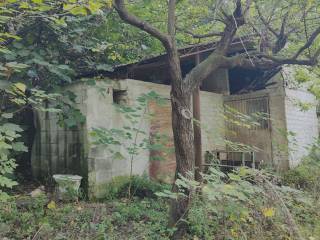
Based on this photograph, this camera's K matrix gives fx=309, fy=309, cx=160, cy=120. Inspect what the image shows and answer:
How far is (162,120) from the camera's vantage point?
694 cm

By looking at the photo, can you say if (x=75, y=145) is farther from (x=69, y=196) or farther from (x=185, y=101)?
(x=185, y=101)

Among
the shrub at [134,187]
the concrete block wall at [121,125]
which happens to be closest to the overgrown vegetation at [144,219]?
the shrub at [134,187]

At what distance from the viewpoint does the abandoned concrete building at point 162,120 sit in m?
5.54

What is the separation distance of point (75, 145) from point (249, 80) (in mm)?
5509

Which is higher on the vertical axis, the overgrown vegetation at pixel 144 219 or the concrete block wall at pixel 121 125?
the concrete block wall at pixel 121 125

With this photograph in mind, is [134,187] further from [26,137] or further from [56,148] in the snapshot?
[26,137]

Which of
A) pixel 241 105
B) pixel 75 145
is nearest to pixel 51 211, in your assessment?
pixel 75 145

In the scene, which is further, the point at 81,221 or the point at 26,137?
the point at 26,137

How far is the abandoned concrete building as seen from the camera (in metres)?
5.54

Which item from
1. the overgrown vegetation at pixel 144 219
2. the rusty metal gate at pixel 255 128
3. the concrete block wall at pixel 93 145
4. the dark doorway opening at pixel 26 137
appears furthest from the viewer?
the rusty metal gate at pixel 255 128

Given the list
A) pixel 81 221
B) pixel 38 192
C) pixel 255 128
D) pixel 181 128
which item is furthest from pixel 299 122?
pixel 38 192

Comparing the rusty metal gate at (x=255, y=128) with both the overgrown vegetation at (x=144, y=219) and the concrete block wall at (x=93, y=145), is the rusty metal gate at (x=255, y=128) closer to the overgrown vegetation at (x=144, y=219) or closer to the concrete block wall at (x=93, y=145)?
the concrete block wall at (x=93, y=145)

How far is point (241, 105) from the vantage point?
27.7 feet

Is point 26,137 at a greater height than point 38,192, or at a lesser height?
greater
